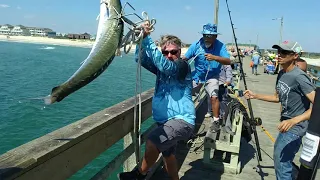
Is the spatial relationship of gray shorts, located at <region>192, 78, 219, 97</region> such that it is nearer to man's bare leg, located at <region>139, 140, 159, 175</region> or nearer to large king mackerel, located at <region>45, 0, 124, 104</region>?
man's bare leg, located at <region>139, 140, 159, 175</region>

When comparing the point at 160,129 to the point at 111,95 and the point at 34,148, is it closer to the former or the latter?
the point at 34,148

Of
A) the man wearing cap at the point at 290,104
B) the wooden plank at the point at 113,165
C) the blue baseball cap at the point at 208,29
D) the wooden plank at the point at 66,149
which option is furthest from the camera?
the blue baseball cap at the point at 208,29

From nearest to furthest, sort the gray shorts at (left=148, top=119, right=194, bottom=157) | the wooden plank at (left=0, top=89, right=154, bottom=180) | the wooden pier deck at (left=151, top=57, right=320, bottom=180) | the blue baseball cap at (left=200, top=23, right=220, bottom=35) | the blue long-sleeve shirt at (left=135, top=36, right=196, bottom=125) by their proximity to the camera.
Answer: the wooden plank at (left=0, top=89, right=154, bottom=180)
the gray shorts at (left=148, top=119, right=194, bottom=157)
the blue long-sleeve shirt at (left=135, top=36, right=196, bottom=125)
the wooden pier deck at (left=151, top=57, right=320, bottom=180)
the blue baseball cap at (left=200, top=23, right=220, bottom=35)

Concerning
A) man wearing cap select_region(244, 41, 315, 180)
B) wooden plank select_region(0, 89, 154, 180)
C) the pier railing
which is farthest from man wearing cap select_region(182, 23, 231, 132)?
wooden plank select_region(0, 89, 154, 180)

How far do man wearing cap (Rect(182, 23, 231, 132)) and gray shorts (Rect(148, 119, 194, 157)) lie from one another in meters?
1.92

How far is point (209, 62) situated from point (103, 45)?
3.69 m

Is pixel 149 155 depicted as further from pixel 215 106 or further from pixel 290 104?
pixel 215 106

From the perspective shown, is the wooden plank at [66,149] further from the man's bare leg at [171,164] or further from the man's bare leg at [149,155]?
the man's bare leg at [171,164]

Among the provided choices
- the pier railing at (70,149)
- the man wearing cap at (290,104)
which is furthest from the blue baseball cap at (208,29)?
the pier railing at (70,149)

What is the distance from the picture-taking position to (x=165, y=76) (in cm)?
329

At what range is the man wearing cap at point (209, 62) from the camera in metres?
5.21

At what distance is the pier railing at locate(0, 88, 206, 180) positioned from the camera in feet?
6.16

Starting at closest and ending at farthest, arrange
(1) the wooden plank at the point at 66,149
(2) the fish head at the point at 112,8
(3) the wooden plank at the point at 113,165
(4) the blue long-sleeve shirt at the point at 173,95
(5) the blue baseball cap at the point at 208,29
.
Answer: (1) the wooden plank at the point at 66,149, (2) the fish head at the point at 112,8, (3) the wooden plank at the point at 113,165, (4) the blue long-sleeve shirt at the point at 173,95, (5) the blue baseball cap at the point at 208,29

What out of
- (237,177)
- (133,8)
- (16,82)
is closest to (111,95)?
(16,82)
